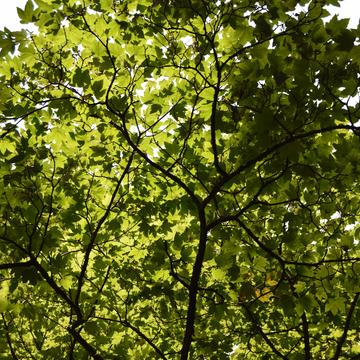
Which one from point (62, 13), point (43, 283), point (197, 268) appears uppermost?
point (62, 13)

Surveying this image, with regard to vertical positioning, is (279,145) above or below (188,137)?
below

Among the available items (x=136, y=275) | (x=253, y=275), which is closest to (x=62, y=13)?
(x=136, y=275)

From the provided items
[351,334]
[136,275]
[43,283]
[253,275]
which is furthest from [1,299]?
[351,334]

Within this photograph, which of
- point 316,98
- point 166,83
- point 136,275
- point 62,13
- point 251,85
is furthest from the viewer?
point 136,275

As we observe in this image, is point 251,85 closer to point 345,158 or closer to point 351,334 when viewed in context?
point 345,158

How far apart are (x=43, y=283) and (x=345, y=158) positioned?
11.1ft

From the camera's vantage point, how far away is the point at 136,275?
5285mm

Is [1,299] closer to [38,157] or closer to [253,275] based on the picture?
[38,157]

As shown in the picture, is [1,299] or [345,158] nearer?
[345,158]

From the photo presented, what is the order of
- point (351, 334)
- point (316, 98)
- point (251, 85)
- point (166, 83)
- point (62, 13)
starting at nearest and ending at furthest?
point (316, 98)
point (251, 85)
point (62, 13)
point (166, 83)
point (351, 334)

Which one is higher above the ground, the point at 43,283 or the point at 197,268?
the point at 43,283

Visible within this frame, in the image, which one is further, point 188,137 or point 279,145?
point 188,137

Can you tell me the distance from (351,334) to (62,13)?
6855mm

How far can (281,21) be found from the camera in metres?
3.33
